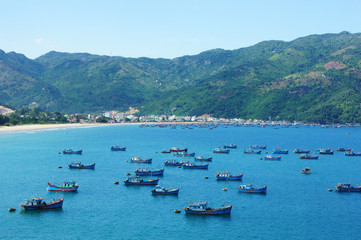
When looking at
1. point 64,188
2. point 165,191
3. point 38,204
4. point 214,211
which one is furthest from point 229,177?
point 38,204

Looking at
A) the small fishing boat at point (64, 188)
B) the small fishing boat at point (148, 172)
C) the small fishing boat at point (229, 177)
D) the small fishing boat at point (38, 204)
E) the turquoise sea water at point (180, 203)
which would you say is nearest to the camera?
the turquoise sea water at point (180, 203)

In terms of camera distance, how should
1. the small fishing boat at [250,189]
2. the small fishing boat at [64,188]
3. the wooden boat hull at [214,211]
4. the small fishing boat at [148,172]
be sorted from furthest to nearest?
the small fishing boat at [148,172], the small fishing boat at [250,189], the small fishing boat at [64,188], the wooden boat hull at [214,211]

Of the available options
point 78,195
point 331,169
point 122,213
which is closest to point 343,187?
point 331,169

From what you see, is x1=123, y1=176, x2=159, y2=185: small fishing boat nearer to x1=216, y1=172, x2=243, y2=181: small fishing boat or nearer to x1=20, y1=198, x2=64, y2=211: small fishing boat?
x1=216, y1=172, x2=243, y2=181: small fishing boat

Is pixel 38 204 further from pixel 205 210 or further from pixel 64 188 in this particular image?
pixel 205 210

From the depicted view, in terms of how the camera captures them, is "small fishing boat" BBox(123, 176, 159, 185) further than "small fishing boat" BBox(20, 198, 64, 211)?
Yes

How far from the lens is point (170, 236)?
5900cm

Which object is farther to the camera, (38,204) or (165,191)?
(165,191)

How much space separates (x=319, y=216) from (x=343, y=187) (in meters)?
21.5

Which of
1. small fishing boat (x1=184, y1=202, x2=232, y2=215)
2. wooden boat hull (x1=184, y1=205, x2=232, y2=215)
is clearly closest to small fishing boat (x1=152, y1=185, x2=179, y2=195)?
small fishing boat (x1=184, y1=202, x2=232, y2=215)

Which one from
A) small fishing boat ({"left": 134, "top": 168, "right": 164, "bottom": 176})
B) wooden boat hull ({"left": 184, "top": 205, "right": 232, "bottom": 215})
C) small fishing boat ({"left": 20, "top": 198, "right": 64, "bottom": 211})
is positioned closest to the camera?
wooden boat hull ({"left": 184, "top": 205, "right": 232, "bottom": 215})

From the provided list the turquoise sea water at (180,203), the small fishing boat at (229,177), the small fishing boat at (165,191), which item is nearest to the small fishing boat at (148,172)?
the turquoise sea water at (180,203)

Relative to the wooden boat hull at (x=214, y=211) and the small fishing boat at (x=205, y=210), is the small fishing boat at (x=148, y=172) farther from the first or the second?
the wooden boat hull at (x=214, y=211)

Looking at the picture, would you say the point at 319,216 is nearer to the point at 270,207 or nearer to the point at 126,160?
the point at 270,207
